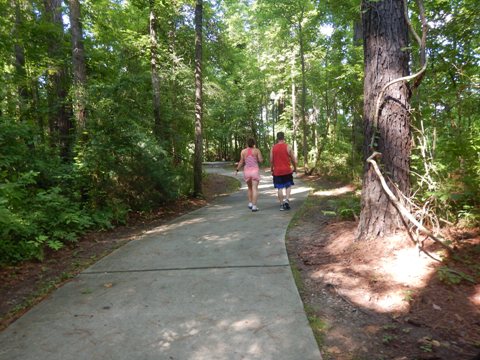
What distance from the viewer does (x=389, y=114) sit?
4.56 meters

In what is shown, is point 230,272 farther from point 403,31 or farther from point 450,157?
point 403,31

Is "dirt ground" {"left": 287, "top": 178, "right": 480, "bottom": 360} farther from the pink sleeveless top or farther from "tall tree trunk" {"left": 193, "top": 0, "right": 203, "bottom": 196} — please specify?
"tall tree trunk" {"left": 193, "top": 0, "right": 203, "bottom": 196}

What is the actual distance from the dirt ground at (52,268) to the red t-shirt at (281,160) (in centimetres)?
309

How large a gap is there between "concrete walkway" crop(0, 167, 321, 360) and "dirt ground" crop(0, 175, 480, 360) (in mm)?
231

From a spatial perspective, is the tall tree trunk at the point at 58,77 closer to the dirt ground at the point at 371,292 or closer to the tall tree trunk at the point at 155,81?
the tall tree trunk at the point at 155,81

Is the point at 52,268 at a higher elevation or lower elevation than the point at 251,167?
lower

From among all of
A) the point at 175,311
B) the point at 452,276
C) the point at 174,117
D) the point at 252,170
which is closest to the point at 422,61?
the point at 452,276

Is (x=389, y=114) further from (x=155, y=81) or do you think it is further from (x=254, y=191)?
(x=155, y=81)

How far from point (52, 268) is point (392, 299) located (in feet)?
15.1

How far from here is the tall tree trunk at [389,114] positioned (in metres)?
4.52

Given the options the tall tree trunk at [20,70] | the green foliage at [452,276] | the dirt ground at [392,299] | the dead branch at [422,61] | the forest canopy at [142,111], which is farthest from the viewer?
the tall tree trunk at [20,70]

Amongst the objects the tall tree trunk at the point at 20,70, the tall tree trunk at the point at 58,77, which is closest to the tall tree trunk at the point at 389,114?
the tall tree trunk at the point at 58,77

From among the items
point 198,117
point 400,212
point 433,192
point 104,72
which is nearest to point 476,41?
point 433,192

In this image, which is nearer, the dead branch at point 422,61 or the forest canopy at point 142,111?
the dead branch at point 422,61
